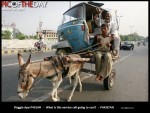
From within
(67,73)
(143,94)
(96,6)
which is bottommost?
(143,94)

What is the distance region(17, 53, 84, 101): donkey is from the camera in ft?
14.8

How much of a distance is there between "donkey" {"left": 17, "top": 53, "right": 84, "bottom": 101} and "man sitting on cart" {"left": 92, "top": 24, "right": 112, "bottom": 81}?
0.75 metres

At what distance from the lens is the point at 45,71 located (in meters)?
4.98

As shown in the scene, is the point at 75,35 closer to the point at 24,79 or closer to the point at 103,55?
the point at 103,55

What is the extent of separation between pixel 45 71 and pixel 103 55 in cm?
230

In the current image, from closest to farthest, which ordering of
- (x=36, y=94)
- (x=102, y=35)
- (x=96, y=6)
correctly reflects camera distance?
(x=36, y=94)
(x=102, y=35)
(x=96, y=6)

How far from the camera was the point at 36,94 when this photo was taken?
6543 millimetres

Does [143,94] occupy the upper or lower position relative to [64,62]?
lower

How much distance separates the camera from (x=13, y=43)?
33.1 metres

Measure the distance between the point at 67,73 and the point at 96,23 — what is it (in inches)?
140

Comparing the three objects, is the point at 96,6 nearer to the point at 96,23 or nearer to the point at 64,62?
the point at 96,23
